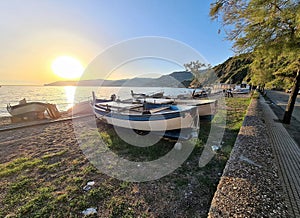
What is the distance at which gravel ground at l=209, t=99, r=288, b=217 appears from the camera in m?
2.16

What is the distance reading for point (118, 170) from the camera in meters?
4.16

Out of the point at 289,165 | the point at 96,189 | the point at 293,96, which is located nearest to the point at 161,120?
the point at 96,189

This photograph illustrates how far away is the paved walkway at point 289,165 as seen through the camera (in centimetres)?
287

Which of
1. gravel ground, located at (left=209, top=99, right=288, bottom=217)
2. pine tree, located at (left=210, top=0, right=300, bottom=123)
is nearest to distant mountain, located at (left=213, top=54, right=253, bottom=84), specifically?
pine tree, located at (left=210, top=0, right=300, bottom=123)

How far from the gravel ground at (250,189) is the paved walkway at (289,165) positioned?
52 centimetres

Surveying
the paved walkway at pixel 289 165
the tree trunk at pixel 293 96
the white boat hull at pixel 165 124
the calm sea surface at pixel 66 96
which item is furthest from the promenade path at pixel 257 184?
the calm sea surface at pixel 66 96

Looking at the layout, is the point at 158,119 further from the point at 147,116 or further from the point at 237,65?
the point at 237,65

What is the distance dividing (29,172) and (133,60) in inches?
290

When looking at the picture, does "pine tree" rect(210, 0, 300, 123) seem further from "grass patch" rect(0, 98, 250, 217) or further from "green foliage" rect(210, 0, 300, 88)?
"grass patch" rect(0, 98, 250, 217)

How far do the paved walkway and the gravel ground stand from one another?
52 centimetres

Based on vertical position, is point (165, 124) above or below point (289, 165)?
above

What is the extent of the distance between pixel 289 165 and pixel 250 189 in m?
2.78

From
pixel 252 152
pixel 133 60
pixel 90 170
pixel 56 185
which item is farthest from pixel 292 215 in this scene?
Result: pixel 133 60

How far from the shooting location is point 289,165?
420 cm
